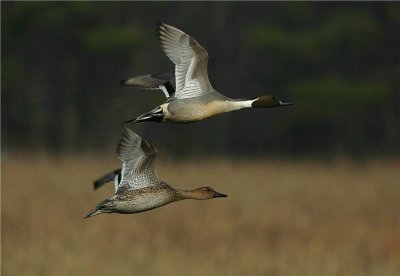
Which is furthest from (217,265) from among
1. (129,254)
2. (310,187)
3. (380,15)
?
(380,15)

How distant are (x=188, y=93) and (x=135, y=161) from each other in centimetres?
25

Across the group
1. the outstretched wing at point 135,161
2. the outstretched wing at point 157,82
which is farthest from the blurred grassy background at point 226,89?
the outstretched wing at point 135,161

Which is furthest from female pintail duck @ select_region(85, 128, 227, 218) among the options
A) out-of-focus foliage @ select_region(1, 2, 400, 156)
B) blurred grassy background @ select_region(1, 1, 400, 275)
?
out-of-focus foliage @ select_region(1, 2, 400, 156)

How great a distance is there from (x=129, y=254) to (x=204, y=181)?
4064 millimetres

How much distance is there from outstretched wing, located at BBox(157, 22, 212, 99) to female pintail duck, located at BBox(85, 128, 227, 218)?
20cm

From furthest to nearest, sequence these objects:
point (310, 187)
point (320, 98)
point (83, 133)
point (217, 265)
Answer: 1. point (83, 133)
2. point (320, 98)
3. point (310, 187)
4. point (217, 265)

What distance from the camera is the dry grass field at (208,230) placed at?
720 centimetres

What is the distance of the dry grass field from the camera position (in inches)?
283

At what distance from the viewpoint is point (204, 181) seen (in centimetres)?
1141

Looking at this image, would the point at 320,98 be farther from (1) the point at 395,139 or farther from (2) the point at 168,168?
(2) the point at 168,168

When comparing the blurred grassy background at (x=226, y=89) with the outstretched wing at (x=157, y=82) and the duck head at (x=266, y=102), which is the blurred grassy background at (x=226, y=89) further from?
the duck head at (x=266, y=102)

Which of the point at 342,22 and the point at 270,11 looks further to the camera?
the point at 270,11

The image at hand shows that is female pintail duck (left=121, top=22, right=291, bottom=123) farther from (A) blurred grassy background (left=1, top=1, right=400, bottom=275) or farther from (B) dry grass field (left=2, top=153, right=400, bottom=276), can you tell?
(A) blurred grassy background (left=1, top=1, right=400, bottom=275)

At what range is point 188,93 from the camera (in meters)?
3.06
